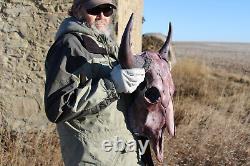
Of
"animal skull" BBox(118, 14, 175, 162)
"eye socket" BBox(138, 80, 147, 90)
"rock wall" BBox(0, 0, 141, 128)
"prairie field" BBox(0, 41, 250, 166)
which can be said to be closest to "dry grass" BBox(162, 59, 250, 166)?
"prairie field" BBox(0, 41, 250, 166)

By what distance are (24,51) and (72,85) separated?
10.5 feet

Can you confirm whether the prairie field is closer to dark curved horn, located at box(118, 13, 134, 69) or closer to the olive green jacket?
the olive green jacket

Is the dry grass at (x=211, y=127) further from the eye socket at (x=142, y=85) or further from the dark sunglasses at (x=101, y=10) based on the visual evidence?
the dark sunglasses at (x=101, y=10)

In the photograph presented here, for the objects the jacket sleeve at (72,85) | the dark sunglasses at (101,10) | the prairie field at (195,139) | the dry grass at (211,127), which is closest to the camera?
the jacket sleeve at (72,85)

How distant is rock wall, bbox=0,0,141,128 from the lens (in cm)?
513

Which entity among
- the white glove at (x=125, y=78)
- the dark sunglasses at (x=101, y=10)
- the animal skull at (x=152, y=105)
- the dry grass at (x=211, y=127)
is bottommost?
the dry grass at (x=211, y=127)

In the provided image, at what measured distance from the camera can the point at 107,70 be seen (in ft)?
7.45

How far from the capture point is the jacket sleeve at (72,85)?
6.79ft

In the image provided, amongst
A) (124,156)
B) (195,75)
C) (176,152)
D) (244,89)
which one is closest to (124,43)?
(124,156)

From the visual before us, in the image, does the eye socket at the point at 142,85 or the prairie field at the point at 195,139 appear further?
the prairie field at the point at 195,139

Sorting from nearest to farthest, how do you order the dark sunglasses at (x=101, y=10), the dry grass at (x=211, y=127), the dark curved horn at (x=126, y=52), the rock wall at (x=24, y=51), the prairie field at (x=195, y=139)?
the dark curved horn at (x=126, y=52) → the dark sunglasses at (x=101, y=10) → the prairie field at (x=195, y=139) → the rock wall at (x=24, y=51) → the dry grass at (x=211, y=127)

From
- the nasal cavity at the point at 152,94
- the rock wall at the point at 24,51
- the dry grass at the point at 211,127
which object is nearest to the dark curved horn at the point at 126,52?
the nasal cavity at the point at 152,94

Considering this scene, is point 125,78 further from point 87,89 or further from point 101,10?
point 101,10

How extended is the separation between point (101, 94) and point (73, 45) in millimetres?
267
